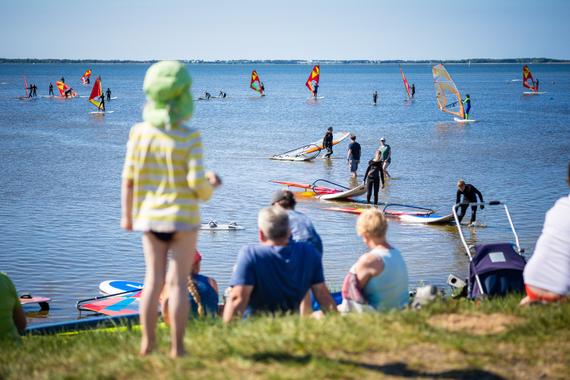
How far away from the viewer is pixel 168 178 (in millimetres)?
4215

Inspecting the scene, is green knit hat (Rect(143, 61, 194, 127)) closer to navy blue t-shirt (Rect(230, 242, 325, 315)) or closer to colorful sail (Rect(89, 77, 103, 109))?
navy blue t-shirt (Rect(230, 242, 325, 315))

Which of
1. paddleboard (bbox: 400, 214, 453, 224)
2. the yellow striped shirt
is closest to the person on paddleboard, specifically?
paddleboard (bbox: 400, 214, 453, 224)

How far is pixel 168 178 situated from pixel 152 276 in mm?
531

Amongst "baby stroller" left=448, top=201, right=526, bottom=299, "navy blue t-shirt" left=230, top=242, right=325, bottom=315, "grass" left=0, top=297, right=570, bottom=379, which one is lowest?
"baby stroller" left=448, top=201, right=526, bottom=299

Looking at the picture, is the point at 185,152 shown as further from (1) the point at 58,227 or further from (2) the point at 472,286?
Result: (1) the point at 58,227

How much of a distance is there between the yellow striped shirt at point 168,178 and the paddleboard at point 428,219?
1315 centimetres

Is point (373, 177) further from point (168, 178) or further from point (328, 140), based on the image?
point (168, 178)

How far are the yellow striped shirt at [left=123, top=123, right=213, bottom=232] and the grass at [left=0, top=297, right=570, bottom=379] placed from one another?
2.49 ft

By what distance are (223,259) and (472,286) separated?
7.13 meters

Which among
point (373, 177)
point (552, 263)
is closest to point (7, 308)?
point (552, 263)

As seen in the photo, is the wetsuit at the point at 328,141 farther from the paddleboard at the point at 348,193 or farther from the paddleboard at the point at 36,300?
the paddleboard at the point at 36,300

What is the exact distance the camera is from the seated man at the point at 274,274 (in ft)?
17.5

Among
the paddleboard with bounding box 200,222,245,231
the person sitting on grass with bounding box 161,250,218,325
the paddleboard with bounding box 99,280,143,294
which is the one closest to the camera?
the person sitting on grass with bounding box 161,250,218,325

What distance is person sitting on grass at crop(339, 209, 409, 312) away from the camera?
5629 millimetres
